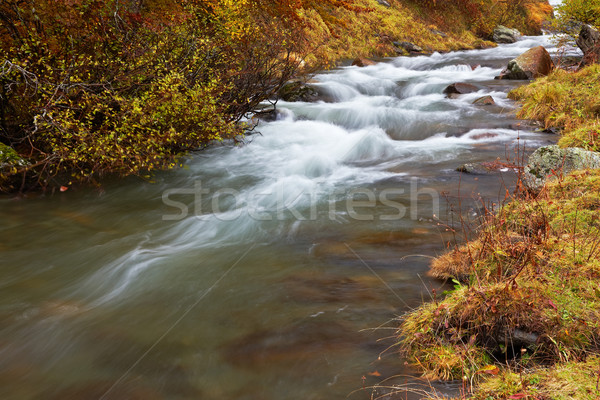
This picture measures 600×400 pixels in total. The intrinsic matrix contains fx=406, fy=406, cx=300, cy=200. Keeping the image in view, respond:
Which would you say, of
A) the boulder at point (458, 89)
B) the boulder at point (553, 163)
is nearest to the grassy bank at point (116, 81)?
the boulder at point (553, 163)

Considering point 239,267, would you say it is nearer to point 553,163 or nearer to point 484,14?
point 553,163

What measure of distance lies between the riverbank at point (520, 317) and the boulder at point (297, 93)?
32.8 feet

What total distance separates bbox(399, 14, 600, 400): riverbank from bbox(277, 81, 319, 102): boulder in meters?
9.98

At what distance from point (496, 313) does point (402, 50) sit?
2350 cm

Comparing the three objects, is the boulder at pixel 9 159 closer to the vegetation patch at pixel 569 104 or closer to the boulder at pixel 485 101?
the vegetation patch at pixel 569 104

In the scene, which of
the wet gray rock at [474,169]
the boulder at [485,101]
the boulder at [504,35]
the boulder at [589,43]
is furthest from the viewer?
the boulder at [504,35]

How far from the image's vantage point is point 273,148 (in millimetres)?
10352

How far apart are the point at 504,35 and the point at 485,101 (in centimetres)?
2136

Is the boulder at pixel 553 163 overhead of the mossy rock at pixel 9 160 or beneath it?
beneath

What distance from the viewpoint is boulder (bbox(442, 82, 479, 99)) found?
46.1 feet

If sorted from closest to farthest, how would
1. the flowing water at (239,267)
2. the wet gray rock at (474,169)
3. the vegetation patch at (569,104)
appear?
→ the flowing water at (239,267)
the wet gray rock at (474,169)
the vegetation patch at (569,104)

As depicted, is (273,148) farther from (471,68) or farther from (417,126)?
(471,68)

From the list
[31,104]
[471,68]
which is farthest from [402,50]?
[31,104]

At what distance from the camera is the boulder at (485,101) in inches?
487
